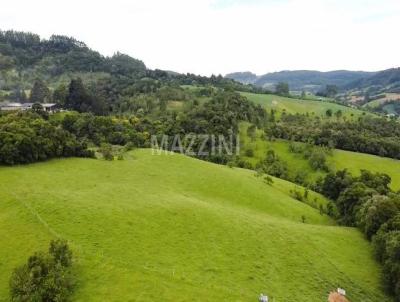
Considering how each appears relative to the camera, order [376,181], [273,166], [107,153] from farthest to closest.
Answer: [273,166], [376,181], [107,153]

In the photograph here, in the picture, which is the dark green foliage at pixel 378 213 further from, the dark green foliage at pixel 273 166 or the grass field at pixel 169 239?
the dark green foliage at pixel 273 166

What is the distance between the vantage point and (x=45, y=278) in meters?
46.6

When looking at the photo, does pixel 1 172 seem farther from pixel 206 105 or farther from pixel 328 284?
pixel 206 105

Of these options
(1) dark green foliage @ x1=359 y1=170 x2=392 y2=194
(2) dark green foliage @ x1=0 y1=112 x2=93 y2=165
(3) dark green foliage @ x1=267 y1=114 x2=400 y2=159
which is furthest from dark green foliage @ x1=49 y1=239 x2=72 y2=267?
(3) dark green foliage @ x1=267 y1=114 x2=400 y2=159

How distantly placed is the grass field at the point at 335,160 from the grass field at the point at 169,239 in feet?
175

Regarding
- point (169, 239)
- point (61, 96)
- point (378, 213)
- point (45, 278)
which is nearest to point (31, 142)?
point (169, 239)

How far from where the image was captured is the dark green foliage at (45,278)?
44750 millimetres

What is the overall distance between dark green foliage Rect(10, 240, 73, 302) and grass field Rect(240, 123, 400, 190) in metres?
97.8

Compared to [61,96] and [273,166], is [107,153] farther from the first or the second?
[61,96]

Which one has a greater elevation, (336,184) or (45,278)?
(45,278)

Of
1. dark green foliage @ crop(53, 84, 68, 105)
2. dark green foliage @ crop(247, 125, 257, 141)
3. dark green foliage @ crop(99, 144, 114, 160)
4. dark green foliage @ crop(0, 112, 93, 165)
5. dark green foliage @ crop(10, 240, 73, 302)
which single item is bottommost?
dark green foliage @ crop(247, 125, 257, 141)

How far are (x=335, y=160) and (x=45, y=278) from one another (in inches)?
4693

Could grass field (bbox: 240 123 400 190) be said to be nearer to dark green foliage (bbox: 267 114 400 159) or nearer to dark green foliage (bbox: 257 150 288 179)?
dark green foliage (bbox: 257 150 288 179)

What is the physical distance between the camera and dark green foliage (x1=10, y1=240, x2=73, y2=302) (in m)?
44.8
